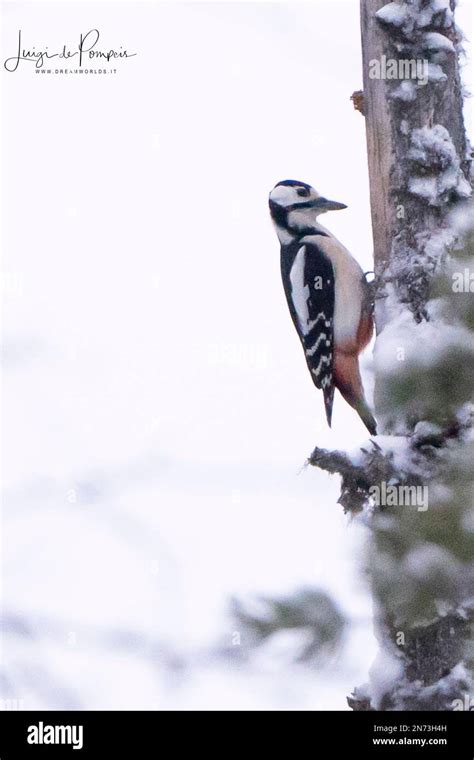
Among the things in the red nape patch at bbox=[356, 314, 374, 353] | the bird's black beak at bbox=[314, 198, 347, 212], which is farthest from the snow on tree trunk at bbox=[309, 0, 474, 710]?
the bird's black beak at bbox=[314, 198, 347, 212]

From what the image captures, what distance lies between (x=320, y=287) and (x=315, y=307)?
0.25 ft

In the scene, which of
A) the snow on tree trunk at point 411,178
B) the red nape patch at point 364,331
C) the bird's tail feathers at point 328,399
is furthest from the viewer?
the bird's tail feathers at point 328,399

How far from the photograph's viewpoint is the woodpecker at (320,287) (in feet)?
10.4

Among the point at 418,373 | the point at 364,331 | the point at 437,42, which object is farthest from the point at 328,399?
the point at 418,373

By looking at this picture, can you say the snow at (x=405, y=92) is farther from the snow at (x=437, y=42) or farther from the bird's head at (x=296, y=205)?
the bird's head at (x=296, y=205)

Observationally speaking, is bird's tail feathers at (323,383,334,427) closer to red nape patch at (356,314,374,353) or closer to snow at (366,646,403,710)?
red nape patch at (356,314,374,353)

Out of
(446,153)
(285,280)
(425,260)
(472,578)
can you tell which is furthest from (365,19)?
(472,578)

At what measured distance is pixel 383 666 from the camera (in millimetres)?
2305

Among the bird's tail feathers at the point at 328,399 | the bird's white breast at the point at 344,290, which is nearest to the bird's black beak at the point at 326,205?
the bird's white breast at the point at 344,290

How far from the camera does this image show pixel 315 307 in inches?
134

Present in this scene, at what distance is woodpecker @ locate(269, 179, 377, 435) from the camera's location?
3170 millimetres

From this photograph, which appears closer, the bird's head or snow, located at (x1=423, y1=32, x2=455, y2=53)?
snow, located at (x1=423, y1=32, x2=455, y2=53)

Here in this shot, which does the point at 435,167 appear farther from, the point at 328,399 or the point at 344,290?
the point at 328,399
